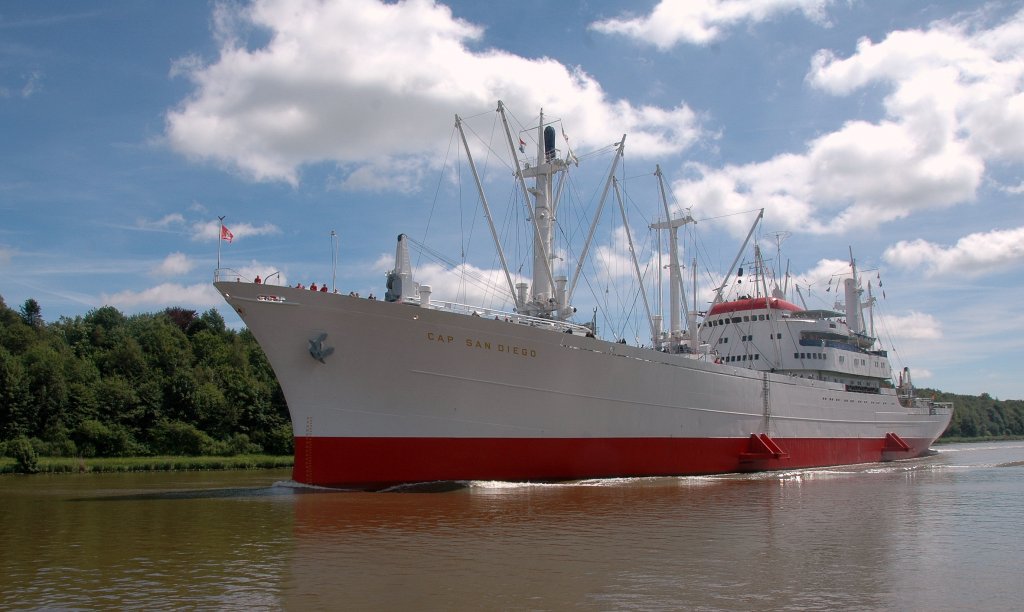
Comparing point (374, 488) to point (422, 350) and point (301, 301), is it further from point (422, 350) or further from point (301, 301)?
point (301, 301)

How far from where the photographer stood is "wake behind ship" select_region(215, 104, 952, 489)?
22.0 meters

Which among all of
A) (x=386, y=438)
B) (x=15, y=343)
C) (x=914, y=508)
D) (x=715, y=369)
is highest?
(x=15, y=343)

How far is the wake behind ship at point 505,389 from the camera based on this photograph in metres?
22.0

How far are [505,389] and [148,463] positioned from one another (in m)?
26.0

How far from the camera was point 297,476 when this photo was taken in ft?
74.0

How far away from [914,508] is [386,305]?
15825mm

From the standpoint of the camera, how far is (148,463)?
40.8 m

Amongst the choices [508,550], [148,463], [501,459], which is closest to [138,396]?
[148,463]

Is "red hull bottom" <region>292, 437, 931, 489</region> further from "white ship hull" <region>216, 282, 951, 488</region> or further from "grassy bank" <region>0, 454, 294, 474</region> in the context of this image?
"grassy bank" <region>0, 454, 294, 474</region>

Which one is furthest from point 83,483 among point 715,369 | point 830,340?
point 830,340

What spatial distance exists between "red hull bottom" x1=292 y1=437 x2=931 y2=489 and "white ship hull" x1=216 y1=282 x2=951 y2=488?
0.13ft

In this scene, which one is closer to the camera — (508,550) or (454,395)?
(508,550)

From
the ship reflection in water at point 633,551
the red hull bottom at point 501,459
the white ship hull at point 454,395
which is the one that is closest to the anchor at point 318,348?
the white ship hull at point 454,395

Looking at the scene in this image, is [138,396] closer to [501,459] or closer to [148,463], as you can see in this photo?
[148,463]
